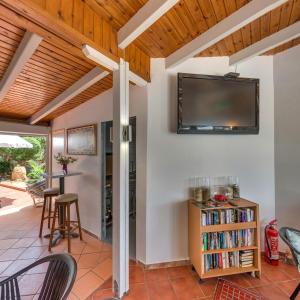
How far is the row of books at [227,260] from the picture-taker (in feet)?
6.47

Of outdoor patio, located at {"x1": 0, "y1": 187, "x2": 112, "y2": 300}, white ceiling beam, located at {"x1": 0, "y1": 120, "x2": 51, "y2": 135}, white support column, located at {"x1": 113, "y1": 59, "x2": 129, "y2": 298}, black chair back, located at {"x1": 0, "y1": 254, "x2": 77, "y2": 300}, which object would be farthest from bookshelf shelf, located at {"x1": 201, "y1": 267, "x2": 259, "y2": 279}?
white ceiling beam, located at {"x1": 0, "y1": 120, "x2": 51, "y2": 135}

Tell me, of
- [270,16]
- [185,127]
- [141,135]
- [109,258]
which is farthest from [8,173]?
[270,16]

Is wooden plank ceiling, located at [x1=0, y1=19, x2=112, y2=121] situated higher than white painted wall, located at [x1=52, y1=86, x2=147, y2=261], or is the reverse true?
wooden plank ceiling, located at [x1=0, y1=19, x2=112, y2=121]

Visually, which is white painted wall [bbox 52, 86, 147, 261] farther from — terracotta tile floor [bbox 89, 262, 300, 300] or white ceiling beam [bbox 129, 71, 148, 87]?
terracotta tile floor [bbox 89, 262, 300, 300]

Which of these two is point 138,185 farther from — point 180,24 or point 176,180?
point 180,24

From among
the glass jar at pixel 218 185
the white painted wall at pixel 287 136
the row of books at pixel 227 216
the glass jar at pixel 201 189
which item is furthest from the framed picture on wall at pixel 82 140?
the white painted wall at pixel 287 136

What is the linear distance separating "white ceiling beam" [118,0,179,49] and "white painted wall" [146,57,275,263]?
2.27 ft

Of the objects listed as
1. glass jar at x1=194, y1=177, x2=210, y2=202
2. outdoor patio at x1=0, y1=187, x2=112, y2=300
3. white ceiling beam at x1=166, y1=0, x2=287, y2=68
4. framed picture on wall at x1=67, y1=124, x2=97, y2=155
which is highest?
white ceiling beam at x1=166, y1=0, x2=287, y2=68

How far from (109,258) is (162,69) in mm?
2470

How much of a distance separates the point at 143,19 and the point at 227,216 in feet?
6.41

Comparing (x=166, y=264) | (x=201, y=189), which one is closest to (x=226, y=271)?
(x=166, y=264)

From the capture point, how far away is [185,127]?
2.12 meters

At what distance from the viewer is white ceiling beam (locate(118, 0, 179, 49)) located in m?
1.28

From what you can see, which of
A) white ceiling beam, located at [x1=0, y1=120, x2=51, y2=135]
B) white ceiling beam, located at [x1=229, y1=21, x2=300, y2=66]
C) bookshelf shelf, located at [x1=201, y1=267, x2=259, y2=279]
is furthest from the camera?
white ceiling beam, located at [x1=0, y1=120, x2=51, y2=135]
